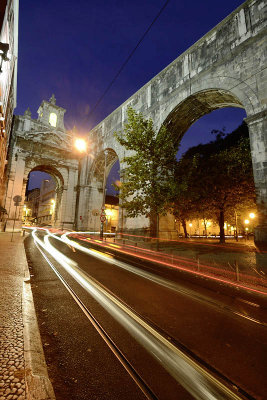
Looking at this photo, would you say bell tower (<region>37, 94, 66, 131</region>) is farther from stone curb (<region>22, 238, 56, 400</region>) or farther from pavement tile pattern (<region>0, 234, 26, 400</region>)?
stone curb (<region>22, 238, 56, 400</region>)

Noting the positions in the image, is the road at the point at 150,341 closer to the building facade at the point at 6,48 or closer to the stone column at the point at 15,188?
the building facade at the point at 6,48

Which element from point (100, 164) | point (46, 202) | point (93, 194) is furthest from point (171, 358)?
point (46, 202)

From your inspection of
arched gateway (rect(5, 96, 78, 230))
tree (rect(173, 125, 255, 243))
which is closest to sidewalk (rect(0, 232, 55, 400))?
tree (rect(173, 125, 255, 243))

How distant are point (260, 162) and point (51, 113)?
3789 cm

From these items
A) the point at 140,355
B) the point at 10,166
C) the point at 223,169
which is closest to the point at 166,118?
the point at 223,169

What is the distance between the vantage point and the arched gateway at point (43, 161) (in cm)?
2611

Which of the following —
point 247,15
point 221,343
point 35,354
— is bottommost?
point 221,343

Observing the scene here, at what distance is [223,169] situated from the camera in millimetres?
16438

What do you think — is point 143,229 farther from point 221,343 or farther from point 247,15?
point 247,15

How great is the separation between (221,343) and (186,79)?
55.3ft

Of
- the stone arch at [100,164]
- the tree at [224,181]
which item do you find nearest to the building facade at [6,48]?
the stone arch at [100,164]

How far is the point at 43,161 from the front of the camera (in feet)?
97.5

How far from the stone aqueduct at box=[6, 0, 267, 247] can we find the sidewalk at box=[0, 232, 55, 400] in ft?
31.4

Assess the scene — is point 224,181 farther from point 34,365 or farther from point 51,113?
point 51,113
